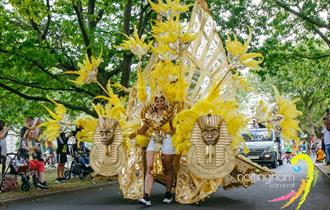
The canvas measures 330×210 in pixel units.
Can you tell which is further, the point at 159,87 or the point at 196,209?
the point at 159,87

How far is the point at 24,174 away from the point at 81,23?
530cm

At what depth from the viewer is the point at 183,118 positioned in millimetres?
7746

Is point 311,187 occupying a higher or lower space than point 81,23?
lower

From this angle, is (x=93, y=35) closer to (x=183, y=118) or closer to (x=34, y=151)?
(x=34, y=151)

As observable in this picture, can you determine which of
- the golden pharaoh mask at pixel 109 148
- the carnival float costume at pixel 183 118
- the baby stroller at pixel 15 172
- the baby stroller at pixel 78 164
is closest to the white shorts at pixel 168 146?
the carnival float costume at pixel 183 118

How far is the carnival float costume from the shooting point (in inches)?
295

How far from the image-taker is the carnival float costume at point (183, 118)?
7.50 meters

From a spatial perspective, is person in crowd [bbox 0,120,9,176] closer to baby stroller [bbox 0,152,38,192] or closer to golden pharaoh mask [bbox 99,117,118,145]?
baby stroller [bbox 0,152,38,192]

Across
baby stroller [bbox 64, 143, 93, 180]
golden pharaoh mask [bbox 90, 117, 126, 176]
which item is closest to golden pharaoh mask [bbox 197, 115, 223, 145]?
golden pharaoh mask [bbox 90, 117, 126, 176]

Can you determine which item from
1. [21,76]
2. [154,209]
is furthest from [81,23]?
[154,209]

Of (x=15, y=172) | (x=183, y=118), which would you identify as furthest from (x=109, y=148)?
(x=15, y=172)

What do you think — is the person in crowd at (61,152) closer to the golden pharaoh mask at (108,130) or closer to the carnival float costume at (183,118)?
the carnival float costume at (183,118)

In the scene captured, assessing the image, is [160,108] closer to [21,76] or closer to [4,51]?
[4,51]

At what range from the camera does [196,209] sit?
25.9 ft
